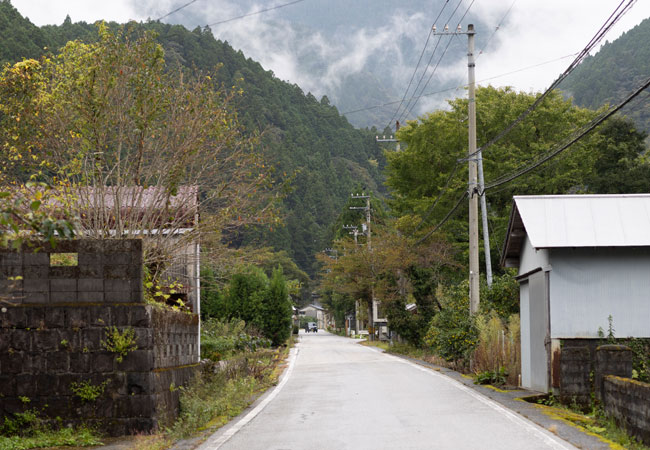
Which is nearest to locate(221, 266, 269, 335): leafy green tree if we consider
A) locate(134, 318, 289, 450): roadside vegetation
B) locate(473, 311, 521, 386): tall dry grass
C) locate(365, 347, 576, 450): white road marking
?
locate(134, 318, 289, 450): roadside vegetation

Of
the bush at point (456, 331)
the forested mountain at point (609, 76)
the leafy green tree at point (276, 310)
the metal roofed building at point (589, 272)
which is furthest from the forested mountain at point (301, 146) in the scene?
the metal roofed building at point (589, 272)

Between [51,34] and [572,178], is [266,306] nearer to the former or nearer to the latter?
[572,178]

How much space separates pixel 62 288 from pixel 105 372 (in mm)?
1276

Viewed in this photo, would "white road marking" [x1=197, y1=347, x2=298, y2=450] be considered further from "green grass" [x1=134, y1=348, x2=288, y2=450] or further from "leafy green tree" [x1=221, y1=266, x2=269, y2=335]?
"leafy green tree" [x1=221, y1=266, x2=269, y2=335]

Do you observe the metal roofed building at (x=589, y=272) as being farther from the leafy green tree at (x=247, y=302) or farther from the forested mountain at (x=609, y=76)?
the forested mountain at (x=609, y=76)

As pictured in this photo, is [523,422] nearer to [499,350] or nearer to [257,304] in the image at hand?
[499,350]

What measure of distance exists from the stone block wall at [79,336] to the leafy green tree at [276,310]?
111ft

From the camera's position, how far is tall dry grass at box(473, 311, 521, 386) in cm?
1959

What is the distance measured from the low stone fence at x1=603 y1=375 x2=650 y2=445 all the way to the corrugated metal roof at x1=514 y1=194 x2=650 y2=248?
13.4 feet

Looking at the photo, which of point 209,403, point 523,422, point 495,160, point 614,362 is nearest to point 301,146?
point 495,160

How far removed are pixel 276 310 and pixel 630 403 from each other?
3575 centimetres

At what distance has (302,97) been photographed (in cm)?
12594

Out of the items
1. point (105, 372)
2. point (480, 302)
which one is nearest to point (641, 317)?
point (105, 372)

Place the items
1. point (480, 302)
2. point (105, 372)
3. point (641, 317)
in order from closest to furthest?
1. point (105, 372)
2. point (641, 317)
3. point (480, 302)
